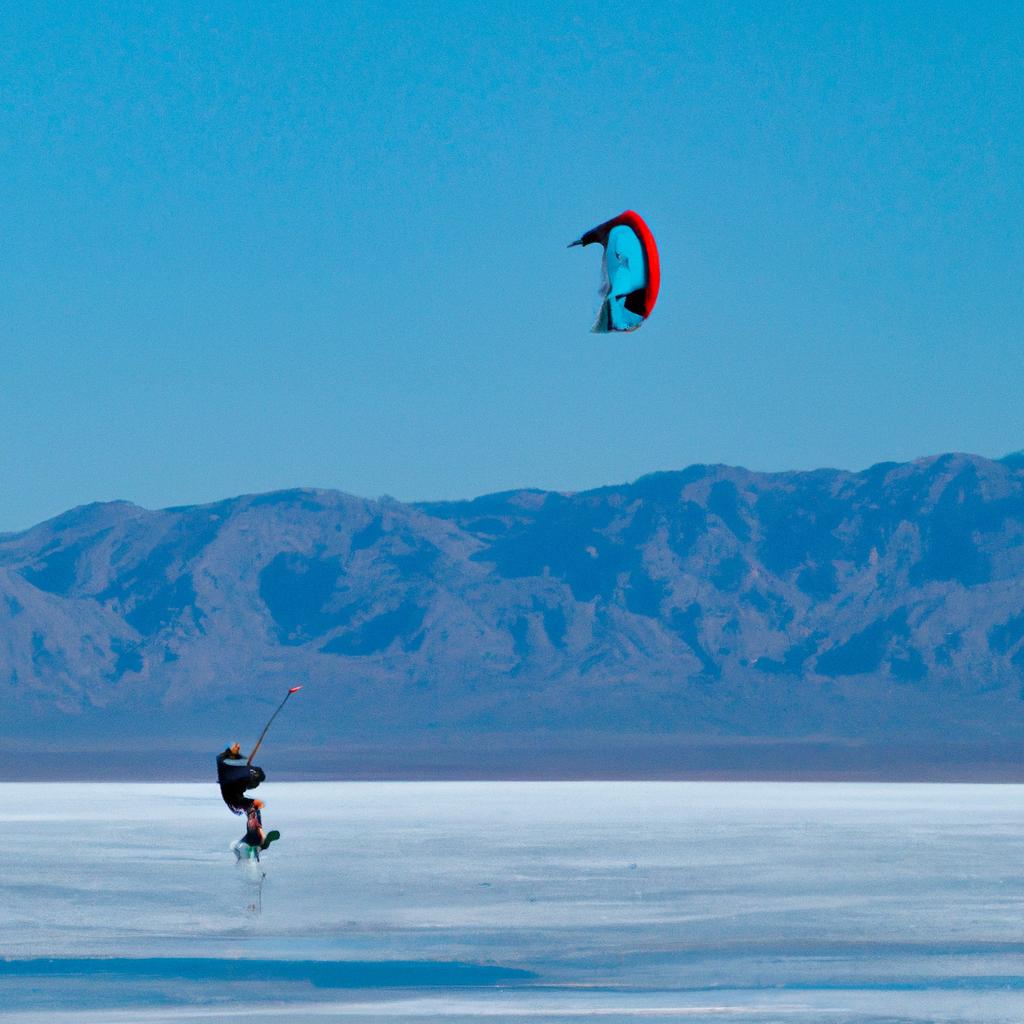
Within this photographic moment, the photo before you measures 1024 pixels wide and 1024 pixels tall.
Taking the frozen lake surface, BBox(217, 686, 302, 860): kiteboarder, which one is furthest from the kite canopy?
the frozen lake surface

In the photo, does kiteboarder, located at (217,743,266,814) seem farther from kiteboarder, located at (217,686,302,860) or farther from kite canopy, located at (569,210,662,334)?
kite canopy, located at (569,210,662,334)

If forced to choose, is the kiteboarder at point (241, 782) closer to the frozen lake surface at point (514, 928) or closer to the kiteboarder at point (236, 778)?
the kiteboarder at point (236, 778)

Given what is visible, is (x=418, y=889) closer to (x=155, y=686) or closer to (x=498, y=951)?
(x=498, y=951)

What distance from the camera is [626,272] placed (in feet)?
73.3

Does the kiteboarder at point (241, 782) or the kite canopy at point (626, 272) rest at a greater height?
the kite canopy at point (626, 272)

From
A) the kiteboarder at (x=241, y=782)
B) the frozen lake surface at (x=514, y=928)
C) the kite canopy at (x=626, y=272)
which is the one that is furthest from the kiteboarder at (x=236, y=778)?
the kite canopy at (x=626, y=272)

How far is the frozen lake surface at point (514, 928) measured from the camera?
17.4m

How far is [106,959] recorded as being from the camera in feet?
65.4

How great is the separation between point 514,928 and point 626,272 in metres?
7.51

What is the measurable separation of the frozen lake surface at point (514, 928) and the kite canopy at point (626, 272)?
689cm

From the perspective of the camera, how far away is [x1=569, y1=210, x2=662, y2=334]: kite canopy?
2214 centimetres

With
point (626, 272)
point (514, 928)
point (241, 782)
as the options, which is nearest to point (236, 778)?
point (241, 782)

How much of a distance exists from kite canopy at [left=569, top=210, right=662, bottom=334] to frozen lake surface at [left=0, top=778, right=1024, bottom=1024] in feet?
22.6

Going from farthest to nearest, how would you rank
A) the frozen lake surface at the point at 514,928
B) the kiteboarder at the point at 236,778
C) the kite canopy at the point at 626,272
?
1. the kiteboarder at the point at 236,778
2. the kite canopy at the point at 626,272
3. the frozen lake surface at the point at 514,928
